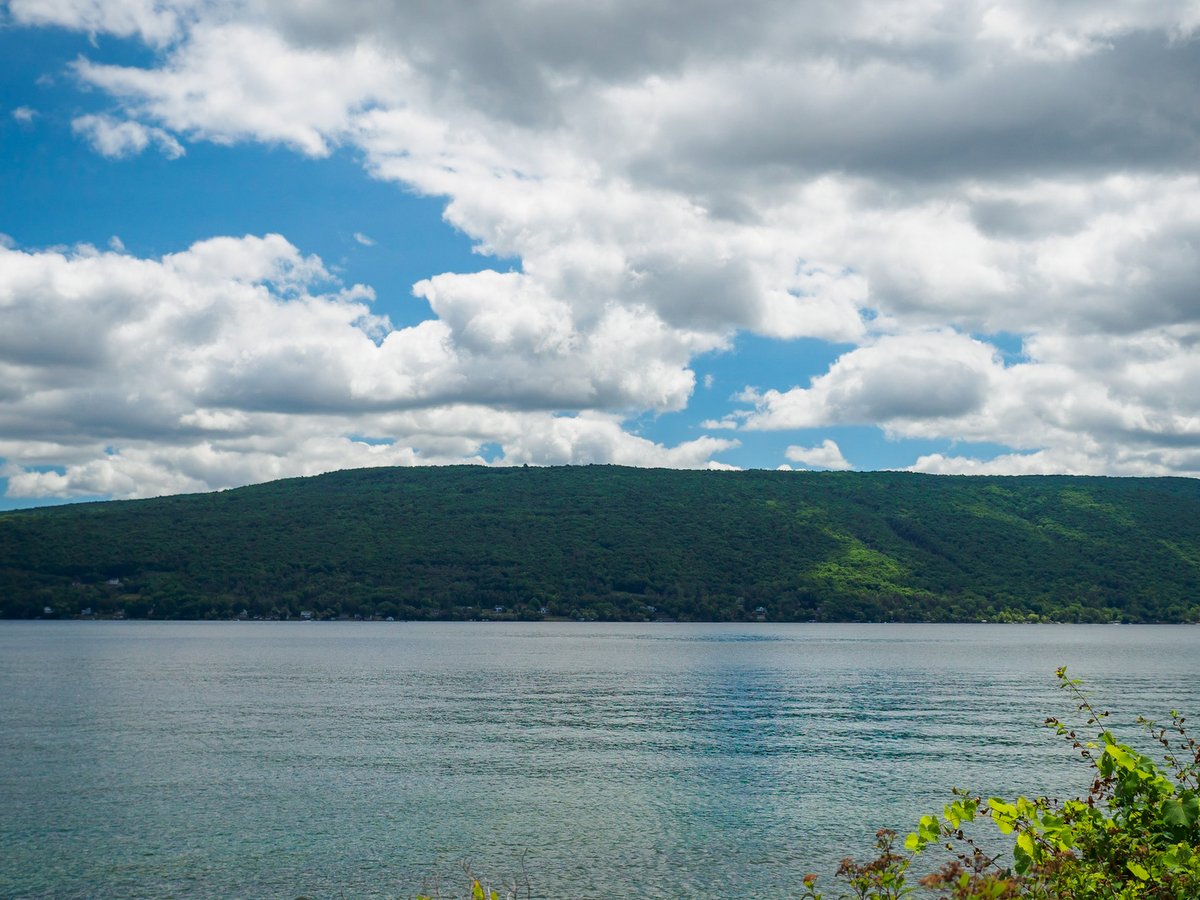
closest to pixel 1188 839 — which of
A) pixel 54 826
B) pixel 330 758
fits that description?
pixel 54 826

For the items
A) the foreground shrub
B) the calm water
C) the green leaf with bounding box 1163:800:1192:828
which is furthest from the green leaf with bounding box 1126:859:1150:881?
the calm water

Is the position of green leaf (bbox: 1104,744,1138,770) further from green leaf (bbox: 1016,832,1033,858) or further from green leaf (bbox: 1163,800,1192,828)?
green leaf (bbox: 1016,832,1033,858)

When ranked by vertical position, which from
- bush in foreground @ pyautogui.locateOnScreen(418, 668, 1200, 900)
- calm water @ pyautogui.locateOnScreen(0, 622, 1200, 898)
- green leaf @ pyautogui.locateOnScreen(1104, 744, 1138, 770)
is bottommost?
calm water @ pyautogui.locateOnScreen(0, 622, 1200, 898)

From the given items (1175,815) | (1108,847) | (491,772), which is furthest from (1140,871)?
(491,772)

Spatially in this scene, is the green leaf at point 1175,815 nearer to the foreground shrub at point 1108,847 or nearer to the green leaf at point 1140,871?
the foreground shrub at point 1108,847

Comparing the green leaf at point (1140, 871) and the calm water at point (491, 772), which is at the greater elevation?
the green leaf at point (1140, 871)

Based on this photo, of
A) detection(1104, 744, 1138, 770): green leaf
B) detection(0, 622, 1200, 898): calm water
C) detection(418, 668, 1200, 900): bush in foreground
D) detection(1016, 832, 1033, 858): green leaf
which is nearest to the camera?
detection(1016, 832, 1033, 858): green leaf

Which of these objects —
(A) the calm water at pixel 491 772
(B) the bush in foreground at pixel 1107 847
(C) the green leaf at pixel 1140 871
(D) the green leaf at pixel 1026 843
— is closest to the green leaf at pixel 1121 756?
(B) the bush in foreground at pixel 1107 847

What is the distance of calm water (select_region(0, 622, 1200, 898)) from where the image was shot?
1382 inches

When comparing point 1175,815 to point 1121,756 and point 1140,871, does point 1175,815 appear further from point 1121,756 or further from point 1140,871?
point 1140,871

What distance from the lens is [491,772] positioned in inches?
2058

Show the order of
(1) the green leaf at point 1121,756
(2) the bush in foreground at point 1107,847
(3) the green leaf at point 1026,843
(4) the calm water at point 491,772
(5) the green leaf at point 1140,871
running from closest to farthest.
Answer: (3) the green leaf at point 1026,843, (5) the green leaf at point 1140,871, (2) the bush in foreground at point 1107,847, (1) the green leaf at point 1121,756, (4) the calm water at point 491,772

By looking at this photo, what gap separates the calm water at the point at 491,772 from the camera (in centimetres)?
3509

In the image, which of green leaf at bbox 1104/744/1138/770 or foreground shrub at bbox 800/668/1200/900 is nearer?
foreground shrub at bbox 800/668/1200/900
